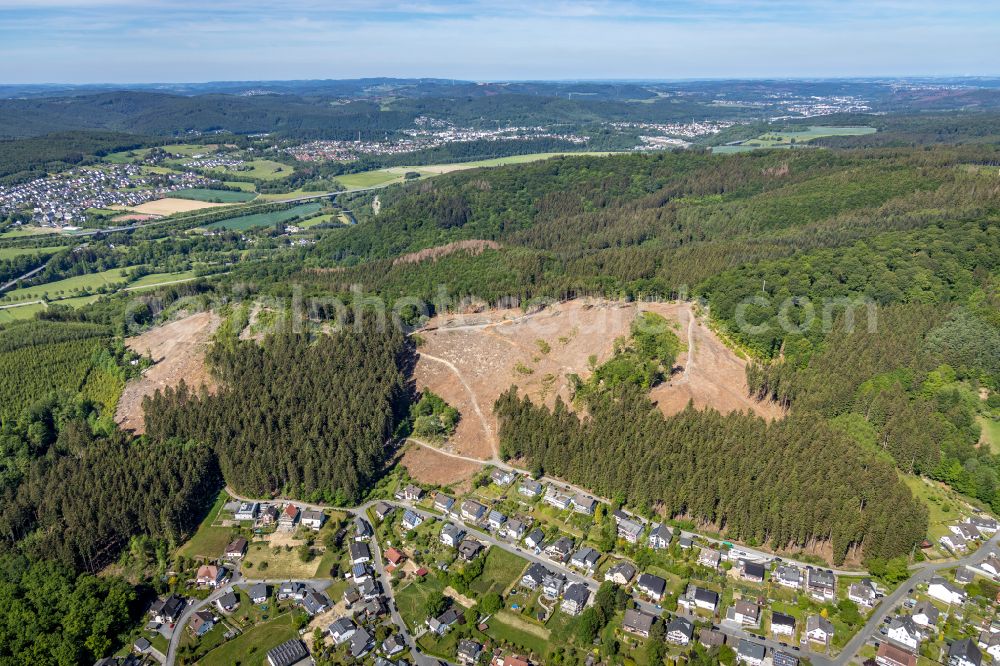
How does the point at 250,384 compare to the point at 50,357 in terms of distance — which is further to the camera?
the point at 50,357

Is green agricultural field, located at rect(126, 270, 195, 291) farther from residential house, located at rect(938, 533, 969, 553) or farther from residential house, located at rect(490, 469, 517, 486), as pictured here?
residential house, located at rect(938, 533, 969, 553)

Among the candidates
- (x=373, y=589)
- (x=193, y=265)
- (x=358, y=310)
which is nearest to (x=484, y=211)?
(x=193, y=265)

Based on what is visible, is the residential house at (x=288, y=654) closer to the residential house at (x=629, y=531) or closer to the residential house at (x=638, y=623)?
the residential house at (x=638, y=623)

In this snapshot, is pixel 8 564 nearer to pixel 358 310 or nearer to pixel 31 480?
pixel 31 480

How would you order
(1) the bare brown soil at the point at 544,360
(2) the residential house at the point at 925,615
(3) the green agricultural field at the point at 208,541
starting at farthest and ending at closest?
(1) the bare brown soil at the point at 544,360 < (3) the green agricultural field at the point at 208,541 < (2) the residential house at the point at 925,615

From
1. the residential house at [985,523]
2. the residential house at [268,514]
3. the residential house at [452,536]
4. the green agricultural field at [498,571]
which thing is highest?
the residential house at [985,523]

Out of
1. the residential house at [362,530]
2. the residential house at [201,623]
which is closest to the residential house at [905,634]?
the residential house at [362,530]
